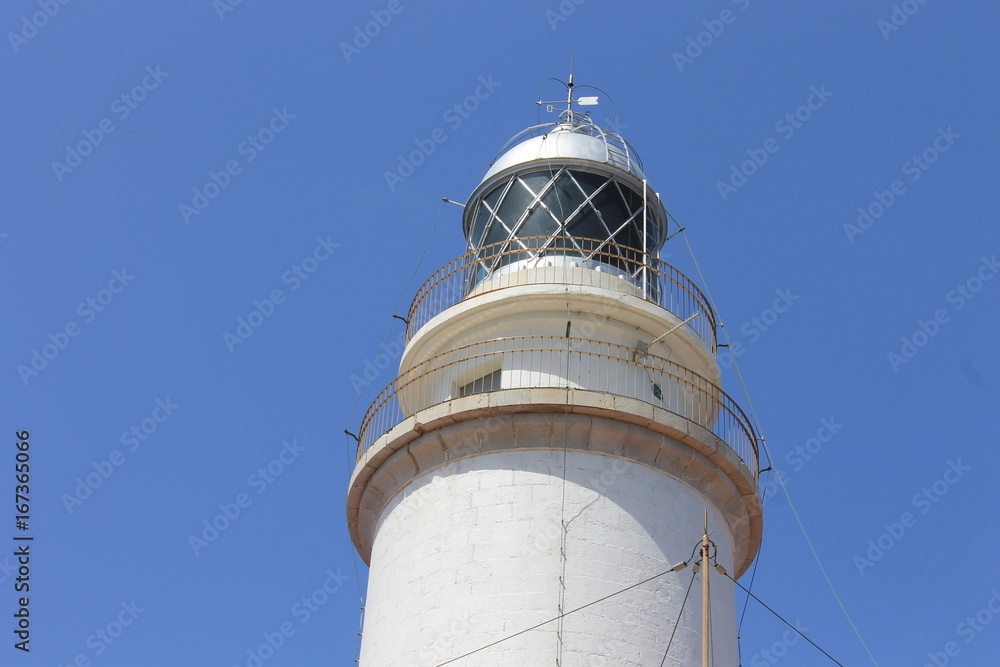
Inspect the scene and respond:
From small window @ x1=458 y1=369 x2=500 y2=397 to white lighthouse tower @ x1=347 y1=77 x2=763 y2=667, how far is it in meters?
0.03

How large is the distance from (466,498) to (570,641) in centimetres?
239

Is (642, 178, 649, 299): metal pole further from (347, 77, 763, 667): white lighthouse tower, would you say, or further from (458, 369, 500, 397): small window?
(458, 369, 500, 397): small window

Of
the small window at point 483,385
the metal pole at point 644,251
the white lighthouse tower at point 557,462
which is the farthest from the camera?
the metal pole at point 644,251

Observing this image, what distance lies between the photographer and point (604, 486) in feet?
55.0

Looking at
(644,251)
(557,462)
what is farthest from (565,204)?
(557,462)

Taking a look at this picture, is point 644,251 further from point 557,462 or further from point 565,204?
point 557,462

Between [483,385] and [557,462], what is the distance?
2.13 meters

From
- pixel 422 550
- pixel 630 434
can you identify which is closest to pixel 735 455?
pixel 630 434

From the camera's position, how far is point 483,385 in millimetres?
18547

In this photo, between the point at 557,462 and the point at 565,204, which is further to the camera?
the point at 565,204

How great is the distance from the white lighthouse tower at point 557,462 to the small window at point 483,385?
0.03 meters

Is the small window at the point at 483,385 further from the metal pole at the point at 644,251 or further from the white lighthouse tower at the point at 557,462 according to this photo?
the metal pole at the point at 644,251

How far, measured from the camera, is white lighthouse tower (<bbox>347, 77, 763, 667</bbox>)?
1593cm

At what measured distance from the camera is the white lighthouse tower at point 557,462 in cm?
1593
